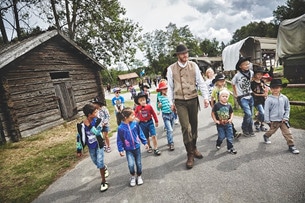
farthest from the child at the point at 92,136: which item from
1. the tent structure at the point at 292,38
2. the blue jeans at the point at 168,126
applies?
the tent structure at the point at 292,38

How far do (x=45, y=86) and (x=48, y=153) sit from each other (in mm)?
5161

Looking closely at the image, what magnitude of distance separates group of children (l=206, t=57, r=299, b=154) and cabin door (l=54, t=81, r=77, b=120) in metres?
9.28

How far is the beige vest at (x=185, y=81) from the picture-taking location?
3.89 metres

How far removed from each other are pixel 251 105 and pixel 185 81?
7.10 ft

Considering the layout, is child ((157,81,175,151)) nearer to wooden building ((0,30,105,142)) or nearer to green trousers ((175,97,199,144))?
green trousers ((175,97,199,144))

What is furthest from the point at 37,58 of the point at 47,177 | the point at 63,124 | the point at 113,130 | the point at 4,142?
the point at 47,177

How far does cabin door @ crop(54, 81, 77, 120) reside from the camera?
446 inches

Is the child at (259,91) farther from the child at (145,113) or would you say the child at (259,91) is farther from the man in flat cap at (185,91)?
the child at (145,113)

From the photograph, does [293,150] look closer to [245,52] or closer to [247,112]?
[247,112]

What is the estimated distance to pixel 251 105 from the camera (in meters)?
4.91

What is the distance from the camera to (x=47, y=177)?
4.75 meters

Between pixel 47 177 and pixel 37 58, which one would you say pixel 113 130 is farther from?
pixel 37 58

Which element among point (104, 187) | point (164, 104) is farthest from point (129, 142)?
point (164, 104)

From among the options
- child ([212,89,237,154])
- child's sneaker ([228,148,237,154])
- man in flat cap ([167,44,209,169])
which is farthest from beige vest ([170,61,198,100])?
child's sneaker ([228,148,237,154])
